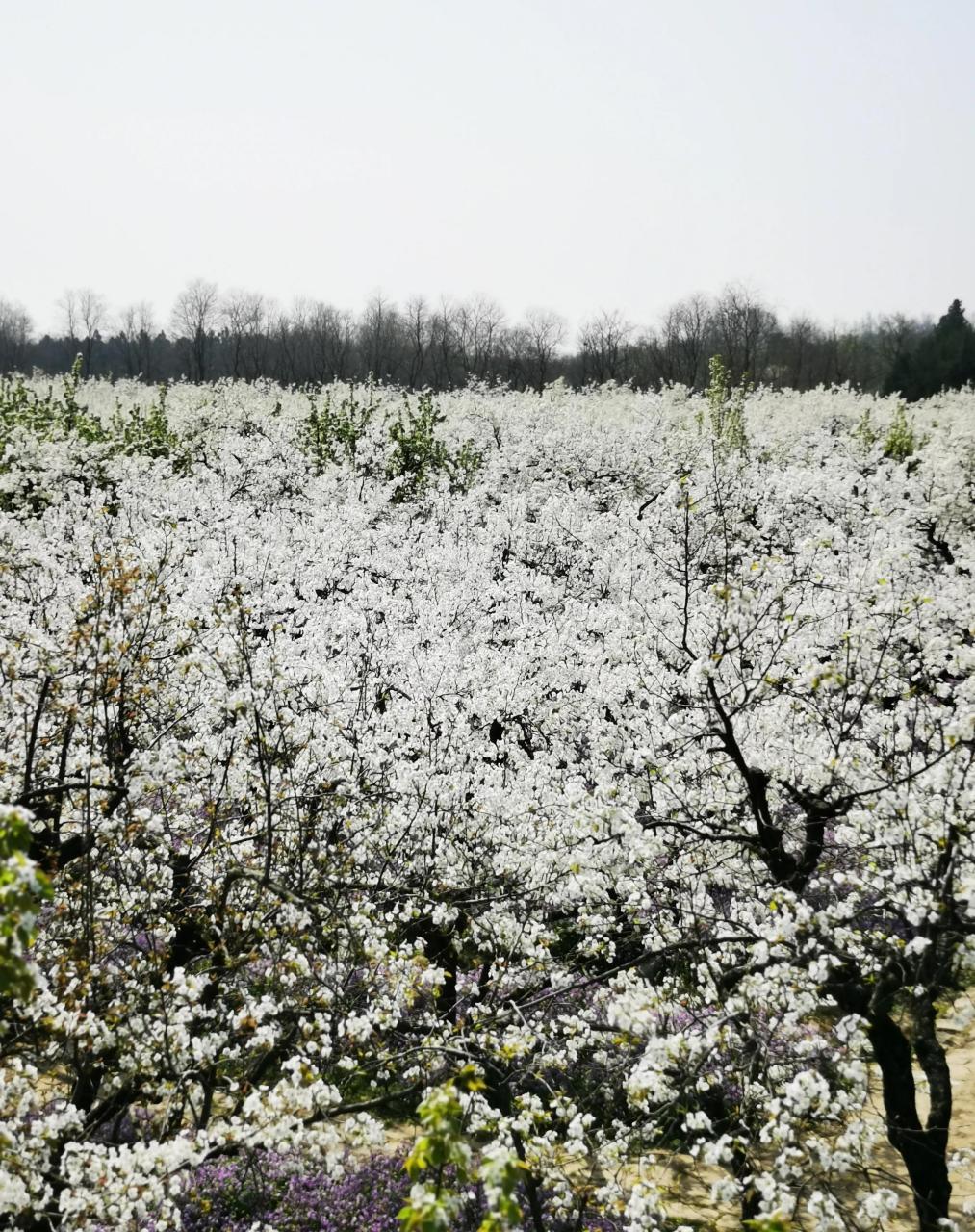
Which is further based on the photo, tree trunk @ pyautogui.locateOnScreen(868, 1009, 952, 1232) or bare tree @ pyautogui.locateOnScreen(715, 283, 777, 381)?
bare tree @ pyautogui.locateOnScreen(715, 283, 777, 381)

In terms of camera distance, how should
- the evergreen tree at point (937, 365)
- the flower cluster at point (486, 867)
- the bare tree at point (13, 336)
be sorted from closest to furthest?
the flower cluster at point (486, 867) → the evergreen tree at point (937, 365) → the bare tree at point (13, 336)

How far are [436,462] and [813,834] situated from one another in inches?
914

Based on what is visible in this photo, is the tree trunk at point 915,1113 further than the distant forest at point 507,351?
No

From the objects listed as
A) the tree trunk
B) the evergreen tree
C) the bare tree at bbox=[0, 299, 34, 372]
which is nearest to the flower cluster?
the tree trunk

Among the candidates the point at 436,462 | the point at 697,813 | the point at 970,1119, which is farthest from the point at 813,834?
the point at 436,462

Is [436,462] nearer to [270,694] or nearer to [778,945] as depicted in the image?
[270,694]

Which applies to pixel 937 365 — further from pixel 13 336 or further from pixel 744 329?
pixel 13 336

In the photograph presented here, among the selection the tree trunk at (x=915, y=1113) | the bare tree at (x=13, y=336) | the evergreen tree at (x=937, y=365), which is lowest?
the tree trunk at (x=915, y=1113)

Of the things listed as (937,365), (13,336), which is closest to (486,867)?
(937,365)

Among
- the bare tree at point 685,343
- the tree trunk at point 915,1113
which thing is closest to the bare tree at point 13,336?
the bare tree at point 685,343

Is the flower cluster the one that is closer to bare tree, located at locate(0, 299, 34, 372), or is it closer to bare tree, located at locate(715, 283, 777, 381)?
bare tree, located at locate(715, 283, 777, 381)

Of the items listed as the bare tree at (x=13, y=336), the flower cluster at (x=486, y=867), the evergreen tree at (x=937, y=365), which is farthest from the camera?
the bare tree at (x=13, y=336)

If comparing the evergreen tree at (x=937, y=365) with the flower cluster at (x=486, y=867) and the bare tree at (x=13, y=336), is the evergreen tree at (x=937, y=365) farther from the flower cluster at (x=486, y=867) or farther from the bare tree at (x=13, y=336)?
the bare tree at (x=13, y=336)

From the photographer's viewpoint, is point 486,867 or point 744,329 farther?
point 744,329
